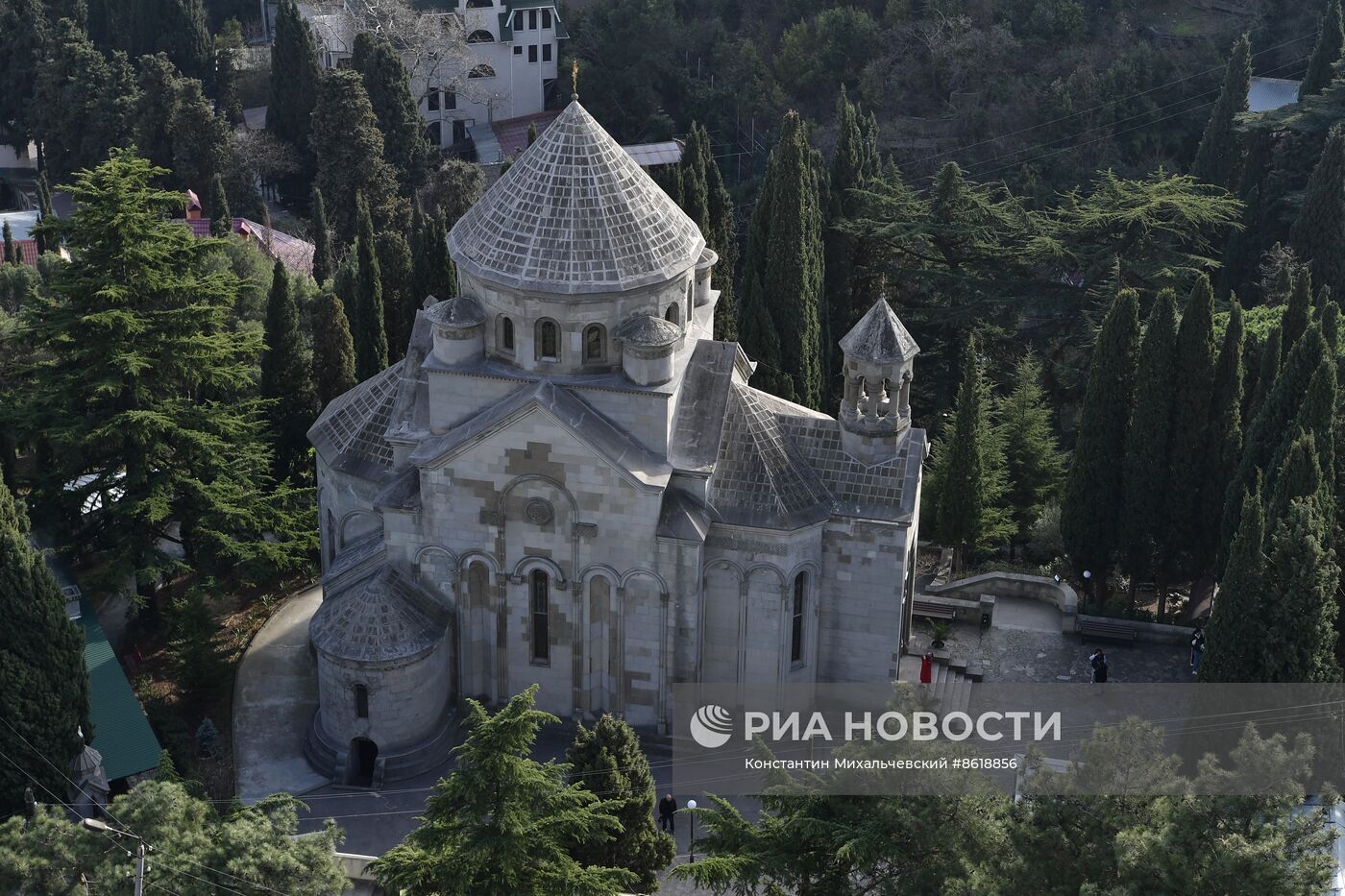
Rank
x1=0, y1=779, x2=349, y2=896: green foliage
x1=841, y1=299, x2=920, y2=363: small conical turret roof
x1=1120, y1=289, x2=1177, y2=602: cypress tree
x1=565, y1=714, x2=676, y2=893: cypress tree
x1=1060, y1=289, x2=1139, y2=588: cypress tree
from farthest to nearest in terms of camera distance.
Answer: x1=1060, y1=289, x2=1139, y2=588: cypress tree → x1=1120, y1=289, x2=1177, y2=602: cypress tree → x1=841, y1=299, x2=920, y2=363: small conical turret roof → x1=565, y1=714, x2=676, y2=893: cypress tree → x1=0, y1=779, x2=349, y2=896: green foliage

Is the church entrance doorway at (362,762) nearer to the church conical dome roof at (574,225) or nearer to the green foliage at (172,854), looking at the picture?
the green foliage at (172,854)

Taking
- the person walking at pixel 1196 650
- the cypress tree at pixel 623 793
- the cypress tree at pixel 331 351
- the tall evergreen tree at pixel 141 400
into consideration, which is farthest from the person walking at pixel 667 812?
the cypress tree at pixel 331 351

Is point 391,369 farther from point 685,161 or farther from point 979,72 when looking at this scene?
point 979,72

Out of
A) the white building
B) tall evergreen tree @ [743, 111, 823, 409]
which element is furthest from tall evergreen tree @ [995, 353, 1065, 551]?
the white building

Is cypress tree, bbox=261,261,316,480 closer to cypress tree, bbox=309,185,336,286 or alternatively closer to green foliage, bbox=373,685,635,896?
cypress tree, bbox=309,185,336,286

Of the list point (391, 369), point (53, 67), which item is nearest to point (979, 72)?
point (53, 67)

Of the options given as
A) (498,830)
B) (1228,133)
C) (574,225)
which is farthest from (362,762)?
(1228,133)
